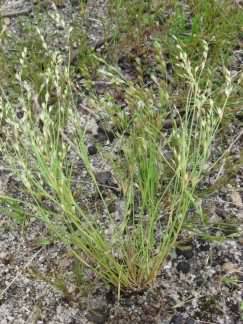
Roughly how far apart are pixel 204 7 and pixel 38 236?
1.59 meters

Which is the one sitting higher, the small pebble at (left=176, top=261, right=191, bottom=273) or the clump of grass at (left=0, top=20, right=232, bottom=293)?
the clump of grass at (left=0, top=20, right=232, bottom=293)

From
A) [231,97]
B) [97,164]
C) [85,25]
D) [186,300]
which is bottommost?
[186,300]

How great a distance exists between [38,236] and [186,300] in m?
0.71

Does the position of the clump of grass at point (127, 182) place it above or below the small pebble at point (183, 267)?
above

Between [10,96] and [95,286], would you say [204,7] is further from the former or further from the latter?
[95,286]

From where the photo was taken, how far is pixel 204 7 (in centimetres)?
289

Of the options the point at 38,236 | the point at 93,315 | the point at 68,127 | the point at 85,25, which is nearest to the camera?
the point at 93,315

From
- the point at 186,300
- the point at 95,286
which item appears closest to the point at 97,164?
the point at 95,286

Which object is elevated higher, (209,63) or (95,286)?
(209,63)

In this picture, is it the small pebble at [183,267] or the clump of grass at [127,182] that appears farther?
the small pebble at [183,267]

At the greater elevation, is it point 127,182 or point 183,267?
point 127,182

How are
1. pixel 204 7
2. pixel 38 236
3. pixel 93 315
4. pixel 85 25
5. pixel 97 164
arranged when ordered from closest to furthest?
pixel 93 315 < pixel 38 236 < pixel 97 164 < pixel 204 7 < pixel 85 25

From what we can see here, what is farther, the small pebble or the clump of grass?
the small pebble

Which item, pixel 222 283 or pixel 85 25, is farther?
pixel 85 25
